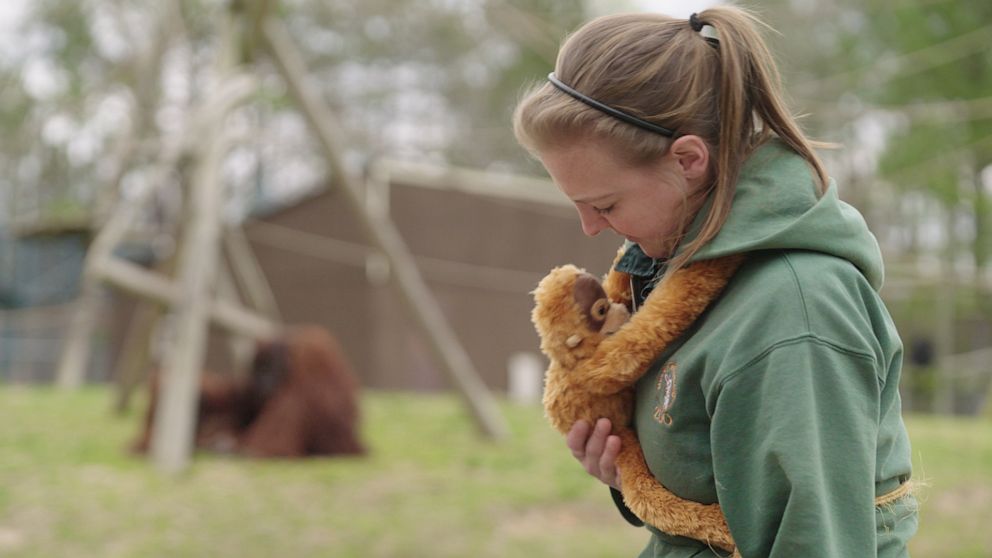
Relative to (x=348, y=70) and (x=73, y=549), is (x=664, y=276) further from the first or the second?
(x=348, y=70)

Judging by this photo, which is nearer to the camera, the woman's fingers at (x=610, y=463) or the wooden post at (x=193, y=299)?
the woman's fingers at (x=610, y=463)

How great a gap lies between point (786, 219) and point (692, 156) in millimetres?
129

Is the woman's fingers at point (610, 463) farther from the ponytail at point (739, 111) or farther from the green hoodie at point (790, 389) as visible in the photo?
the ponytail at point (739, 111)

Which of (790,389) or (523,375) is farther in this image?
(523,375)

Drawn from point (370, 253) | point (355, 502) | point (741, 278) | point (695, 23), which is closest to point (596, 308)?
point (741, 278)

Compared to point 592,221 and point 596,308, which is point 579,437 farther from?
point 592,221

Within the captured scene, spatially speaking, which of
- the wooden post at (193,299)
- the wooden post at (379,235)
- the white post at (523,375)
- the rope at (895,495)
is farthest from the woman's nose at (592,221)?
the white post at (523,375)

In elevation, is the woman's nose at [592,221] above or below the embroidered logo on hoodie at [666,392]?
above

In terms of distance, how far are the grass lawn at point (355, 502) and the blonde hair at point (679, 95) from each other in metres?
2.80

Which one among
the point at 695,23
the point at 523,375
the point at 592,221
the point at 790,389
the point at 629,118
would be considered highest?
the point at 695,23

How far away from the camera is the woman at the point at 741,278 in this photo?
965 mm

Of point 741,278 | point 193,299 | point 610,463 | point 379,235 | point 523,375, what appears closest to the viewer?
point 741,278

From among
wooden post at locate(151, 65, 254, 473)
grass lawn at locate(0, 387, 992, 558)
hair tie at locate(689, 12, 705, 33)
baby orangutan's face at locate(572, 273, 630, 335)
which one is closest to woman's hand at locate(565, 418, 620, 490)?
baby orangutan's face at locate(572, 273, 630, 335)

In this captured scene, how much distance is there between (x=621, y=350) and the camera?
1.19m
